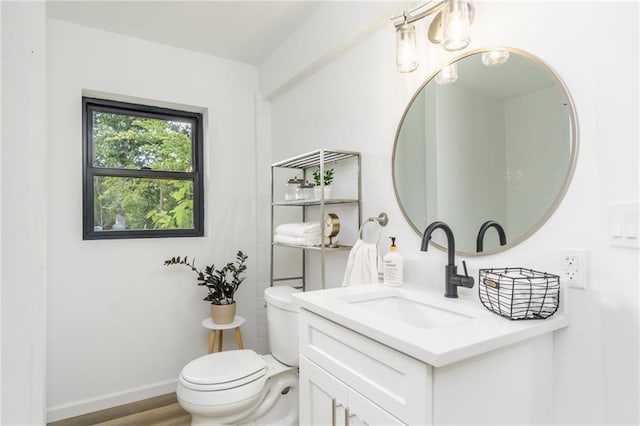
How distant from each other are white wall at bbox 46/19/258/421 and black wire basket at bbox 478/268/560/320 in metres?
2.05

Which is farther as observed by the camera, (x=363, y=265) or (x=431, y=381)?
(x=363, y=265)

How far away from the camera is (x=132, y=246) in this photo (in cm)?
243

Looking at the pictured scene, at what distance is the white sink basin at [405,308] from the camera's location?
1.25 m

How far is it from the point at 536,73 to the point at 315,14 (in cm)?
142

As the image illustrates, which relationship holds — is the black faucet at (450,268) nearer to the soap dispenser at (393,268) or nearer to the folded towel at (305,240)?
the soap dispenser at (393,268)

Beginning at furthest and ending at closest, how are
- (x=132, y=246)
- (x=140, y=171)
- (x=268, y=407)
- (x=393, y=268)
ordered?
(x=140, y=171) < (x=132, y=246) < (x=268, y=407) < (x=393, y=268)

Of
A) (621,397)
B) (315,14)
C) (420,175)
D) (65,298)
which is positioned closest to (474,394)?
(621,397)

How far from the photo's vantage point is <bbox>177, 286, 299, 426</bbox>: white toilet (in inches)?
66.3

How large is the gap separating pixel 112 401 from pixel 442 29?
2753mm

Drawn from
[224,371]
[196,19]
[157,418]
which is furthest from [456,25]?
[157,418]

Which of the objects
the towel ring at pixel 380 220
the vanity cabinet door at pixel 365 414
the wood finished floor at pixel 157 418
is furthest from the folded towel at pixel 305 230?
the wood finished floor at pixel 157 418

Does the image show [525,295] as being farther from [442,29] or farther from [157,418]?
[157,418]

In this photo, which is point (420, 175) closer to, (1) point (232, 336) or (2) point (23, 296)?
(2) point (23, 296)

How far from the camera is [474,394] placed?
0.90 metres
